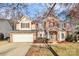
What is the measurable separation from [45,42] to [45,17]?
215 mm

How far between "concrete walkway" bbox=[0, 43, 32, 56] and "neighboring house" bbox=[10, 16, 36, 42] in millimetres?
44

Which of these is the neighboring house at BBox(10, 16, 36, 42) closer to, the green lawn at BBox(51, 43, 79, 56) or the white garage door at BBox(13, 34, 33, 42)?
the white garage door at BBox(13, 34, 33, 42)

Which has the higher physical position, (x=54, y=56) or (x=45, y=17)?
(x=45, y=17)

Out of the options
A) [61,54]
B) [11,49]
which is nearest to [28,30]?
[11,49]

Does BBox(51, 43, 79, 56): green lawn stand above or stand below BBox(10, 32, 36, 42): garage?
below

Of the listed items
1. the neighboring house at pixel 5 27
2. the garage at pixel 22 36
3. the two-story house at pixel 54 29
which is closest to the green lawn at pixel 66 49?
the two-story house at pixel 54 29

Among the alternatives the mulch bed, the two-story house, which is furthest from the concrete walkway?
the two-story house

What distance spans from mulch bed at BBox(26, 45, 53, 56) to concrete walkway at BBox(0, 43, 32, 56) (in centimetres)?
4

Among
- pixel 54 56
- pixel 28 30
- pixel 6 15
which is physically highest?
pixel 6 15

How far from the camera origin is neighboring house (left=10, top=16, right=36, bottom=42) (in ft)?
7.08

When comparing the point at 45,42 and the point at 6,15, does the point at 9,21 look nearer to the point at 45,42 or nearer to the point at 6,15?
the point at 6,15

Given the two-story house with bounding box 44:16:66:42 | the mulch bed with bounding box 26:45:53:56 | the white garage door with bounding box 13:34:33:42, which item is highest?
the two-story house with bounding box 44:16:66:42

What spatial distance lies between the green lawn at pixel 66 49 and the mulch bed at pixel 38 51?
67mm

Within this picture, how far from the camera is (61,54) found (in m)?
2.13
